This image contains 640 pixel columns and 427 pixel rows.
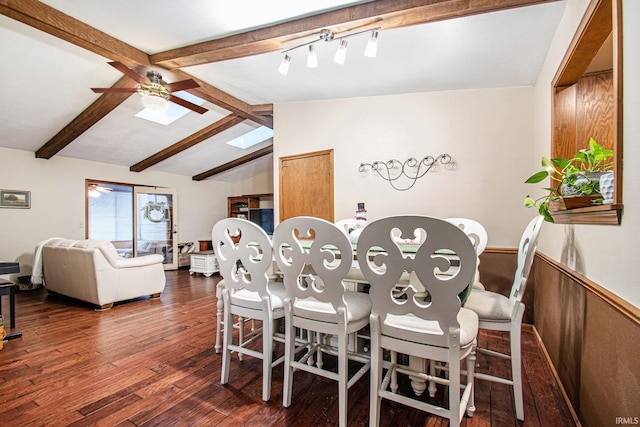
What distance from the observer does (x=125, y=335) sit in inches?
109

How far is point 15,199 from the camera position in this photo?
15.3 feet

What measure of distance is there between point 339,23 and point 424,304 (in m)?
2.07

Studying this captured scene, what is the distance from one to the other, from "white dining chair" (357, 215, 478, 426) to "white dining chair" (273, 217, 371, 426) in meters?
0.14

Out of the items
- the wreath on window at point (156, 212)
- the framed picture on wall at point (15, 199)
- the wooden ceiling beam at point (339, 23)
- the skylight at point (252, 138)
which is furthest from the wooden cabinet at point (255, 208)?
the wooden ceiling beam at point (339, 23)

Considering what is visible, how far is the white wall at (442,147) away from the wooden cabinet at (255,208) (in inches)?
137

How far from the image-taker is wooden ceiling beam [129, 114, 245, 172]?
499 cm

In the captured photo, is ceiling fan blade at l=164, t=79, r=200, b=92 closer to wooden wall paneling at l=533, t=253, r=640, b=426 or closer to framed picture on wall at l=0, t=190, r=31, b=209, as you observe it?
wooden wall paneling at l=533, t=253, r=640, b=426

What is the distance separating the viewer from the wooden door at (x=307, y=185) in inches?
152

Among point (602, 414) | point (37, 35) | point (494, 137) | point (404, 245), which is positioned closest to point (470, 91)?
point (494, 137)

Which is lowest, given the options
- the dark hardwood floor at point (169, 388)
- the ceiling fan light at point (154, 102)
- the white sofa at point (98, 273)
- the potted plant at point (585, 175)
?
the dark hardwood floor at point (169, 388)

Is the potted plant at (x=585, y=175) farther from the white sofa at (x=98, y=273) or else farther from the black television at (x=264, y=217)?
the black television at (x=264, y=217)

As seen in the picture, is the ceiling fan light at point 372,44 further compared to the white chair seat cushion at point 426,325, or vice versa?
the ceiling fan light at point 372,44

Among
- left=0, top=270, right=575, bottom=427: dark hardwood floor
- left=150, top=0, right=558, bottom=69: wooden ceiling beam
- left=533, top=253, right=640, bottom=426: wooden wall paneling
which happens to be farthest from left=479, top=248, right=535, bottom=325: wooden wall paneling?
left=150, top=0, right=558, bottom=69: wooden ceiling beam

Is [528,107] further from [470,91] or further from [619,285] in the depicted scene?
[619,285]
